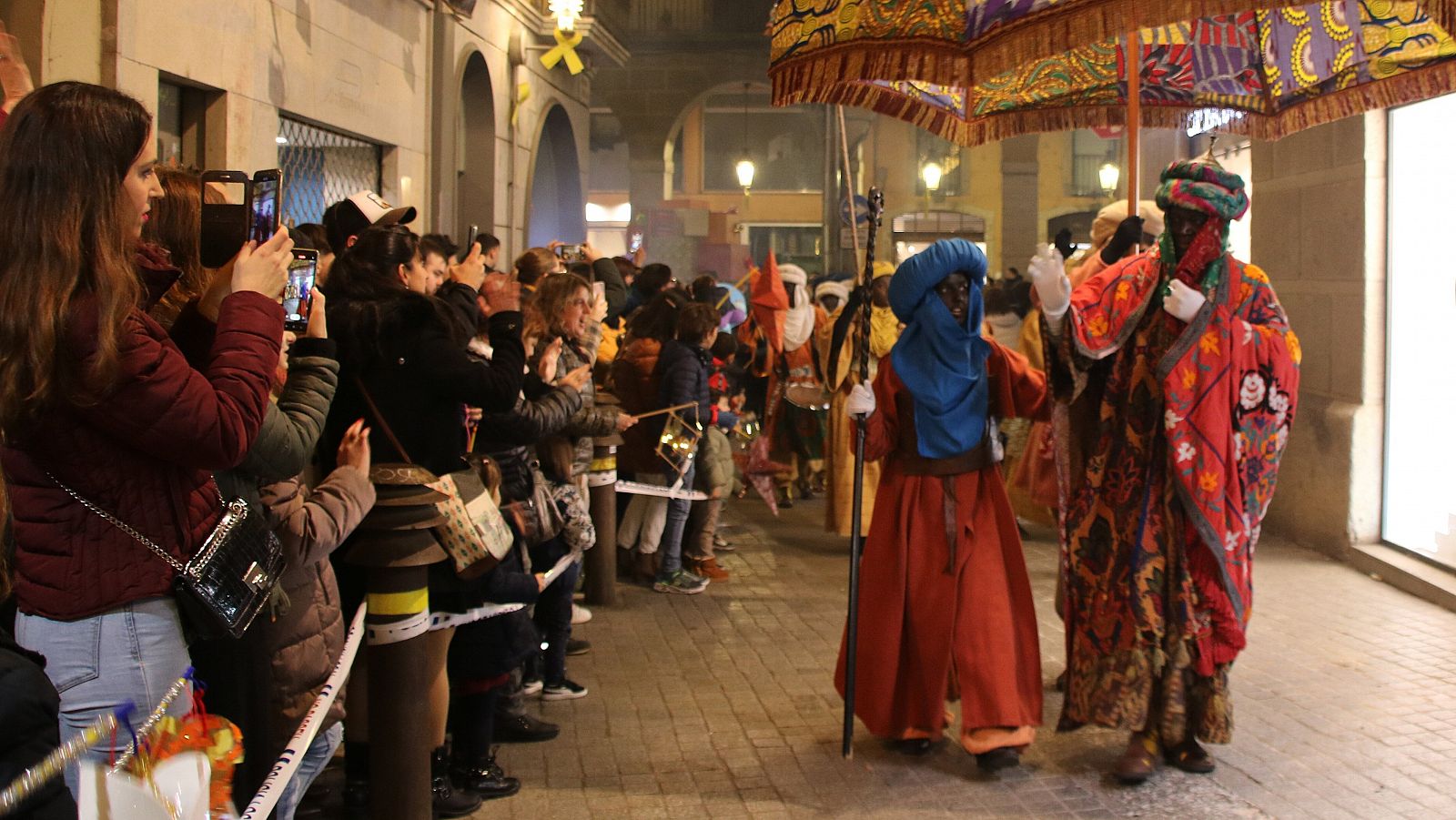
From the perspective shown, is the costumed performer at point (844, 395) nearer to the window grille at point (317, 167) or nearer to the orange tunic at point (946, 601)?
the window grille at point (317, 167)

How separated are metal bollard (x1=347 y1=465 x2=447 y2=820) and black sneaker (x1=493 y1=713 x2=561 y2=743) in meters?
1.32

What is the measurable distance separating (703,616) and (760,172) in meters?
37.7

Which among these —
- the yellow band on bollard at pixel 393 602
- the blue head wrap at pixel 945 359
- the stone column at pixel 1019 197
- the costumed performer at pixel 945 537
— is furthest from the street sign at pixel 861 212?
the stone column at pixel 1019 197

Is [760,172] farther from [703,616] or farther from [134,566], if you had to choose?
[134,566]

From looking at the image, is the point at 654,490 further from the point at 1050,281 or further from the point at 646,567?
the point at 1050,281

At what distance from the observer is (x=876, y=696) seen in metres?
5.29

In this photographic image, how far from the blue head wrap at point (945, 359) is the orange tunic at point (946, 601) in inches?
4.6

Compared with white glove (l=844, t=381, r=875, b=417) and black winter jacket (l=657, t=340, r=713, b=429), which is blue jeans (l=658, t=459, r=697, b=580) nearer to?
black winter jacket (l=657, t=340, r=713, b=429)

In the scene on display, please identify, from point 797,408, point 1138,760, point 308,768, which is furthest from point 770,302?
point 308,768

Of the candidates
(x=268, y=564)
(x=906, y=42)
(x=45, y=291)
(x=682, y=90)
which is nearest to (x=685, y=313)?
(x=906, y=42)

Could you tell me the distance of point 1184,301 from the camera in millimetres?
4840

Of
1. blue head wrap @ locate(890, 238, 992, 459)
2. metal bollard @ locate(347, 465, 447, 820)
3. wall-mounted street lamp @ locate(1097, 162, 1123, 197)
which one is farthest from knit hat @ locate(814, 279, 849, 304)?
wall-mounted street lamp @ locate(1097, 162, 1123, 197)

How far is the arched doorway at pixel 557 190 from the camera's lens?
2072 cm

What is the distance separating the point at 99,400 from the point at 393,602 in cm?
159
